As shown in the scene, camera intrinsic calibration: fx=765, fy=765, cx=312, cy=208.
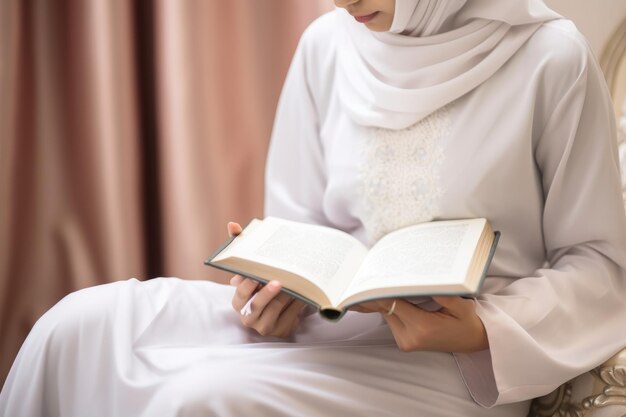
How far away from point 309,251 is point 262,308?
0.10 metres

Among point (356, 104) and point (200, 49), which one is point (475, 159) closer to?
point (356, 104)

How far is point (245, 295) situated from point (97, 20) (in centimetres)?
98

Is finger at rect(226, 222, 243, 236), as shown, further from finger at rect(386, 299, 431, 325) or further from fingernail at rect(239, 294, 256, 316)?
finger at rect(386, 299, 431, 325)

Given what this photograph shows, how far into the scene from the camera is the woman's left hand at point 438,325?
37.4 inches

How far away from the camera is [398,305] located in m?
0.97

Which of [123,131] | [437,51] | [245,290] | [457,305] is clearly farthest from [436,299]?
[123,131]

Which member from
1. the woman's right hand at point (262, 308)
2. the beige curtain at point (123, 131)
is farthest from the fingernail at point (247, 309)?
the beige curtain at point (123, 131)

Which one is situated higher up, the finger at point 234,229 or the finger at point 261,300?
the finger at point 234,229

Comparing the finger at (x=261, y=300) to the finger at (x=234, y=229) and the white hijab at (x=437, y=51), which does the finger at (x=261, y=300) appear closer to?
the finger at (x=234, y=229)

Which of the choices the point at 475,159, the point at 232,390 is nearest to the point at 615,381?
the point at 475,159

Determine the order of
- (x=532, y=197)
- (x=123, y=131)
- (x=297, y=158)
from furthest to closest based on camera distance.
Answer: (x=123, y=131) < (x=297, y=158) < (x=532, y=197)

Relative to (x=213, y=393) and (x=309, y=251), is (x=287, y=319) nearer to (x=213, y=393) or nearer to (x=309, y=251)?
(x=309, y=251)

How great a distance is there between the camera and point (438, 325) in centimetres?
95

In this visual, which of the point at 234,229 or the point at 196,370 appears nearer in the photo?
the point at 196,370
